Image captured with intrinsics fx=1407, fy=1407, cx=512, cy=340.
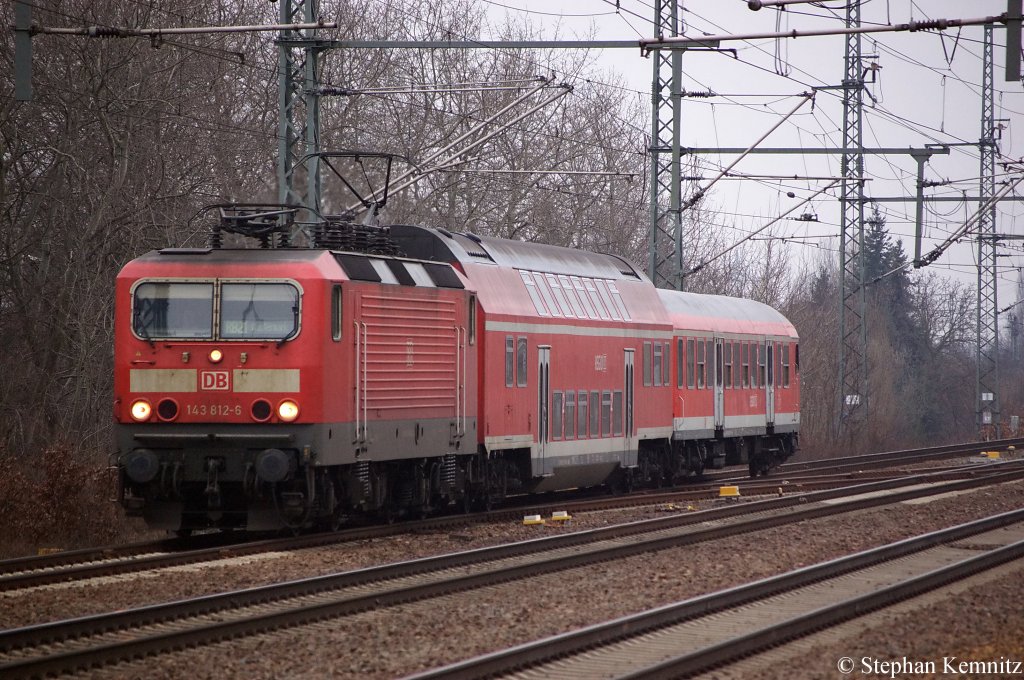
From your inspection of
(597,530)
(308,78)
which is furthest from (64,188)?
(597,530)

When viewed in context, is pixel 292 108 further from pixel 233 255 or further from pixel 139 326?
pixel 139 326

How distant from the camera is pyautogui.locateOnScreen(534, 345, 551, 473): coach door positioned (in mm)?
21219

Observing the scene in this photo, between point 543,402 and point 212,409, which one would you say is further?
point 543,402

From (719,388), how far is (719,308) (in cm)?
200

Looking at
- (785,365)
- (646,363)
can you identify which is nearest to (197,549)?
(646,363)

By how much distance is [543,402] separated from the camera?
70.1 ft

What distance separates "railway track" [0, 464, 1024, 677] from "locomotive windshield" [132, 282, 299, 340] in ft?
11.2

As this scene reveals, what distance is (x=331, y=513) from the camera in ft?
54.3

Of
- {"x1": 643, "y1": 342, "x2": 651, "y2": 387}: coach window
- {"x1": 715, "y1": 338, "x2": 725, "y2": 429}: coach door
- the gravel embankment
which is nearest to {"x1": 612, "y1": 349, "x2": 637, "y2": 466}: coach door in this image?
{"x1": 643, "y1": 342, "x2": 651, "y2": 387}: coach window

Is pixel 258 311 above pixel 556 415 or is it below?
above

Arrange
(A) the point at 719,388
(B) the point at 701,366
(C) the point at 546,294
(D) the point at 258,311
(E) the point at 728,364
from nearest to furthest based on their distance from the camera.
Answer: (D) the point at 258,311 → (C) the point at 546,294 → (B) the point at 701,366 → (A) the point at 719,388 → (E) the point at 728,364

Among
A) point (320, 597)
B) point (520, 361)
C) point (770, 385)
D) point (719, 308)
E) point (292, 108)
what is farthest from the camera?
point (770, 385)

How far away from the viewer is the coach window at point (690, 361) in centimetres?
2720

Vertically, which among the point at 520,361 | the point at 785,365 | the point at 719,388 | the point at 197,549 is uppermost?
the point at 785,365
